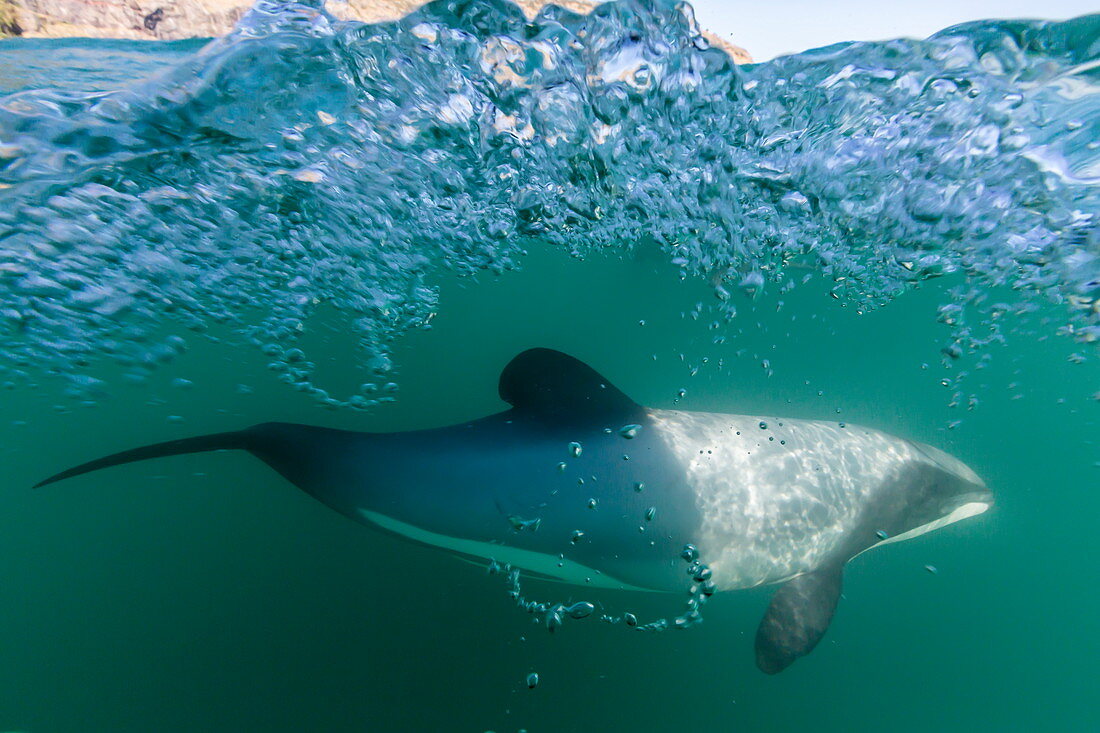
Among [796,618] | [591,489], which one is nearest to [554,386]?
[591,489]

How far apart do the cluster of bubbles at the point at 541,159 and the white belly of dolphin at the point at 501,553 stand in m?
4.45

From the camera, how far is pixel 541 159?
22.2 ft

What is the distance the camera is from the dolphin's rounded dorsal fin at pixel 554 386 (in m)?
4.97

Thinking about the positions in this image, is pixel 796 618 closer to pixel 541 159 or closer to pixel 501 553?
pixel 501 553

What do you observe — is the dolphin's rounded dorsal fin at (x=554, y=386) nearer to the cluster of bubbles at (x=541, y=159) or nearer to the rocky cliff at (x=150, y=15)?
the cluster of bubbles at (x=541, y=159)

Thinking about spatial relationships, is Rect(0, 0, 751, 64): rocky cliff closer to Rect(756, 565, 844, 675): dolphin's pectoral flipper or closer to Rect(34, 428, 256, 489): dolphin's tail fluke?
Rect(34, 428, 256, 489): dolphin's tail fluke

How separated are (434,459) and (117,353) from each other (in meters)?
14.6

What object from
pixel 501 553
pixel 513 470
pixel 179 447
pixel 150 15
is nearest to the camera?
pixel 150 15

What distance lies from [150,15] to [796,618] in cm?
880

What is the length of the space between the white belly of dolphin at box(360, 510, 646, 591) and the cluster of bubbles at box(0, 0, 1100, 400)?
14.6 feet

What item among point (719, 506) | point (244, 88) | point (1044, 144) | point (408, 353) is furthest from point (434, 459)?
point (408, 353)

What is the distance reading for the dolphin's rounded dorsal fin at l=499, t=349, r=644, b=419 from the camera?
4.97m

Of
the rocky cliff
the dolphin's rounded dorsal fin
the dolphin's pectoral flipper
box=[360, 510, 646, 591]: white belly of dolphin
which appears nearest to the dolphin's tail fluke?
box=[360, 510, 646, 591]: white belly of dolphin

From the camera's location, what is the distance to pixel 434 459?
192 inches
